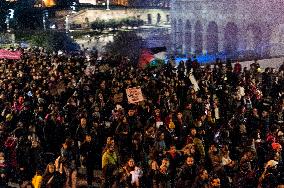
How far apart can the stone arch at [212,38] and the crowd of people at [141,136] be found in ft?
94.7

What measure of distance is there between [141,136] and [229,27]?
1402 inches

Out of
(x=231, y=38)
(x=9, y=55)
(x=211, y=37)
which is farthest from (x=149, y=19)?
(x=9, y=55)

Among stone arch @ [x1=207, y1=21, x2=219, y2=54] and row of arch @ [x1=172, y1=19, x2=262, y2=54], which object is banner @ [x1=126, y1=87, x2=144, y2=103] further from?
stone arch @ [x1=207, y1=21, x2=219, y2=54]

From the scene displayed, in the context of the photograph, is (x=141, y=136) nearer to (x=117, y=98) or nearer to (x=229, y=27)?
(x=117, y=98)

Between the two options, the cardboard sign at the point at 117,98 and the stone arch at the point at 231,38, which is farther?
the stone arch at the point at 231,38

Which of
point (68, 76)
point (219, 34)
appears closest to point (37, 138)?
point (68, 76)

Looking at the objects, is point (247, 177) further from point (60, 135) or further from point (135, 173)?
point (60, 135)

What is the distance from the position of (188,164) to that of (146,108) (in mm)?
4712

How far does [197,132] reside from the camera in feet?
38.2

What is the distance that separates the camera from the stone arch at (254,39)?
40906 mm

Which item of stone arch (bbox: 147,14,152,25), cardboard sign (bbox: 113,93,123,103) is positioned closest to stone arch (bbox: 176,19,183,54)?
stone arch (bbox: 147,14,152,25)

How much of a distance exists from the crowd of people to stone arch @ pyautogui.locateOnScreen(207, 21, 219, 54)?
28851 mm

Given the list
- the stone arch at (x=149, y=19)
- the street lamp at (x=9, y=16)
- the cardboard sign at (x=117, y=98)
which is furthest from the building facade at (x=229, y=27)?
the cardboard sign at (x=117, y=98)

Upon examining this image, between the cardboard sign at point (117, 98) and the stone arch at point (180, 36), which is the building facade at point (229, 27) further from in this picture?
the cardboard sign at point (117, 98)
